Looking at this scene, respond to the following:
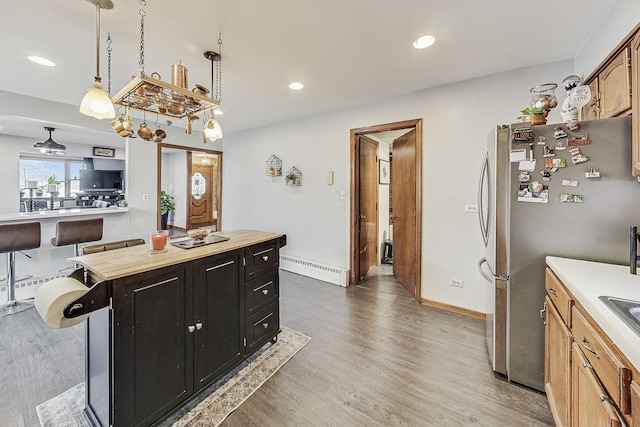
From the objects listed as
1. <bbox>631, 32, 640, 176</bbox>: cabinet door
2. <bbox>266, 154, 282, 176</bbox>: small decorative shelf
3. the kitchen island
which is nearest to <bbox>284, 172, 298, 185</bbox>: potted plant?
<bbox>266, 154, 282, 176</bbox>: small decorative shelf

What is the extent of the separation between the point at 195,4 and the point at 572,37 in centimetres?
279

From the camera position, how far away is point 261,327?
2090 millimetres

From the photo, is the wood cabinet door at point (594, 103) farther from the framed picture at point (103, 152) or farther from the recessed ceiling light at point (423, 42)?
the framed picture at point (103, 152)

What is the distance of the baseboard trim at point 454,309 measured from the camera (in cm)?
276

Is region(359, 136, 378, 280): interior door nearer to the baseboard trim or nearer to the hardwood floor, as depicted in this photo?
the baseboard trim

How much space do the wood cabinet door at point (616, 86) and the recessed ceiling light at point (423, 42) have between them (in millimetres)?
1122

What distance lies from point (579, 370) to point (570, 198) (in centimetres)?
97

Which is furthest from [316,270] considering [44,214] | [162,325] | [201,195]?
[201,195]

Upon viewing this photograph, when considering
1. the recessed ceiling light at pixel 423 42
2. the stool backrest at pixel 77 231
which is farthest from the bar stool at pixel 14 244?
the recessed ceiling light at pixel 423 42

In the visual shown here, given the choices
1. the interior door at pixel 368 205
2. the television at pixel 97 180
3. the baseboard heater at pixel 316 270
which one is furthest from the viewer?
the television at pixel 97 180

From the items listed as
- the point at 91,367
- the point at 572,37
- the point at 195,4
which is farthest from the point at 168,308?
the point at 572,37

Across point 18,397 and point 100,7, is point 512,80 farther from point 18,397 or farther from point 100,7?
point 18,397

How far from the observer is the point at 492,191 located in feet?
6.12

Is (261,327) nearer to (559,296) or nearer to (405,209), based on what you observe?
(559,296)
